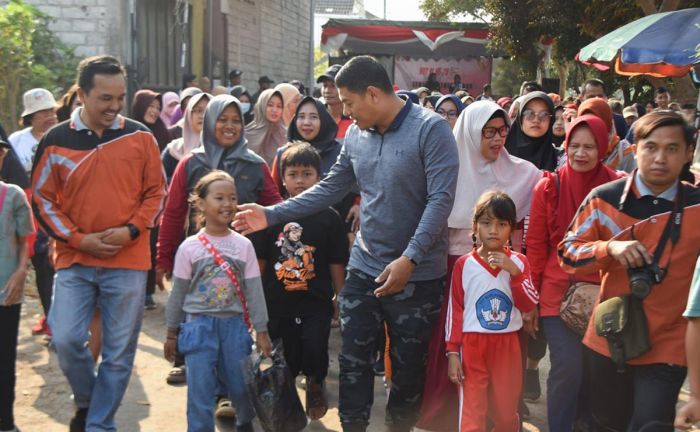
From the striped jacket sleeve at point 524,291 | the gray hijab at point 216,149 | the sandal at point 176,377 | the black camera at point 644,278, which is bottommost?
the sandal at point 176,377

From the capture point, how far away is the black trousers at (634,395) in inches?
126

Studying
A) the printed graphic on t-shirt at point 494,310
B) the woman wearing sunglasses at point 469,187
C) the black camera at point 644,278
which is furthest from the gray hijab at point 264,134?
the black camera at point 644,278

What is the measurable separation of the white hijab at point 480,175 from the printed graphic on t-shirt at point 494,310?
0.64 metres

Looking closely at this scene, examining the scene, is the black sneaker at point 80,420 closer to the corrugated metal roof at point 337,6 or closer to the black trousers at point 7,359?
the black trousers at point 7,359

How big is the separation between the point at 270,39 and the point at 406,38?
5669mm

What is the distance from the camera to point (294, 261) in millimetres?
4754

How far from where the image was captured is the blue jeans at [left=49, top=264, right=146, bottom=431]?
4105 mm

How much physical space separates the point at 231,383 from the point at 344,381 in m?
0.63

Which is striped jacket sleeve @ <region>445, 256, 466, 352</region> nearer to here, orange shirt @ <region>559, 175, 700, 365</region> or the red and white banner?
orange shirt @ <region>559, 175, 700, 365</region>

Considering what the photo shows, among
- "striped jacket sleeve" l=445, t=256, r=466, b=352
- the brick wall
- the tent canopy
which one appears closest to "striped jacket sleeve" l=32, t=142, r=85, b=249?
"striped jacket sleeve" l=445, t=256, r=466, b=352

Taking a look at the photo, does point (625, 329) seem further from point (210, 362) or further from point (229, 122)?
point (229, 122)

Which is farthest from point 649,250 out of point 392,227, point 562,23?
point 562,23

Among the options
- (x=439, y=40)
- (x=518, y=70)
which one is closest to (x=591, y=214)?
(x=439, y=40)

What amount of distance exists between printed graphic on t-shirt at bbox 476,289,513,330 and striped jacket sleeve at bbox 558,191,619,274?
0.51 meters
